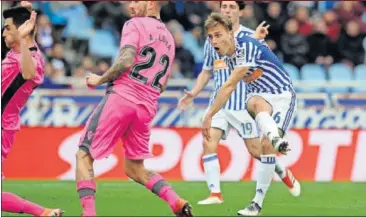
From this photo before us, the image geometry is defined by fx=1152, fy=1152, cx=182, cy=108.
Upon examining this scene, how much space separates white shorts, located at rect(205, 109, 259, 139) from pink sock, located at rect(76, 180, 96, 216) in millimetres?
3885

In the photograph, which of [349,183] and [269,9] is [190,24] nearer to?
[269,9]

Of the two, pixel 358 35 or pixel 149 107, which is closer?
pixel 149 107

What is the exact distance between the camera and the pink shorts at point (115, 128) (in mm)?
10633

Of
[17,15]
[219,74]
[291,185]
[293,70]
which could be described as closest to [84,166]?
[17,15]

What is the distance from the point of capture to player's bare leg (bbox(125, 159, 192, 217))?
10.9 metres

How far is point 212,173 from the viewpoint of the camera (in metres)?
13.6

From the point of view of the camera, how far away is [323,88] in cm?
2111

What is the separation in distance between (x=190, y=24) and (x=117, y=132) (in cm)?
1380

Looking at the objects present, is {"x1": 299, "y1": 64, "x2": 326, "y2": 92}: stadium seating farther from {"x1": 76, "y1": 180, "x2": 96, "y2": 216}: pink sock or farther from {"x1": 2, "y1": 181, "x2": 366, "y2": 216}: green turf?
{"x1": 76, "y1": 180, "x2": 96, "y2": 216}: pink sock

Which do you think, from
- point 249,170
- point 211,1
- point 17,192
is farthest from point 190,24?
point 17,192

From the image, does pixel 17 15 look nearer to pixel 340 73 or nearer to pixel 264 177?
pixel 264 177

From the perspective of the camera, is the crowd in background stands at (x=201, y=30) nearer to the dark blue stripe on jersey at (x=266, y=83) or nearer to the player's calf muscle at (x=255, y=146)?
the player's calf muscle at (x=255, y=146)

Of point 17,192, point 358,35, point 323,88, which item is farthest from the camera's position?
point 358,35

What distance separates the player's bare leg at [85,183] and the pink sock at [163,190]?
31.5 inches
